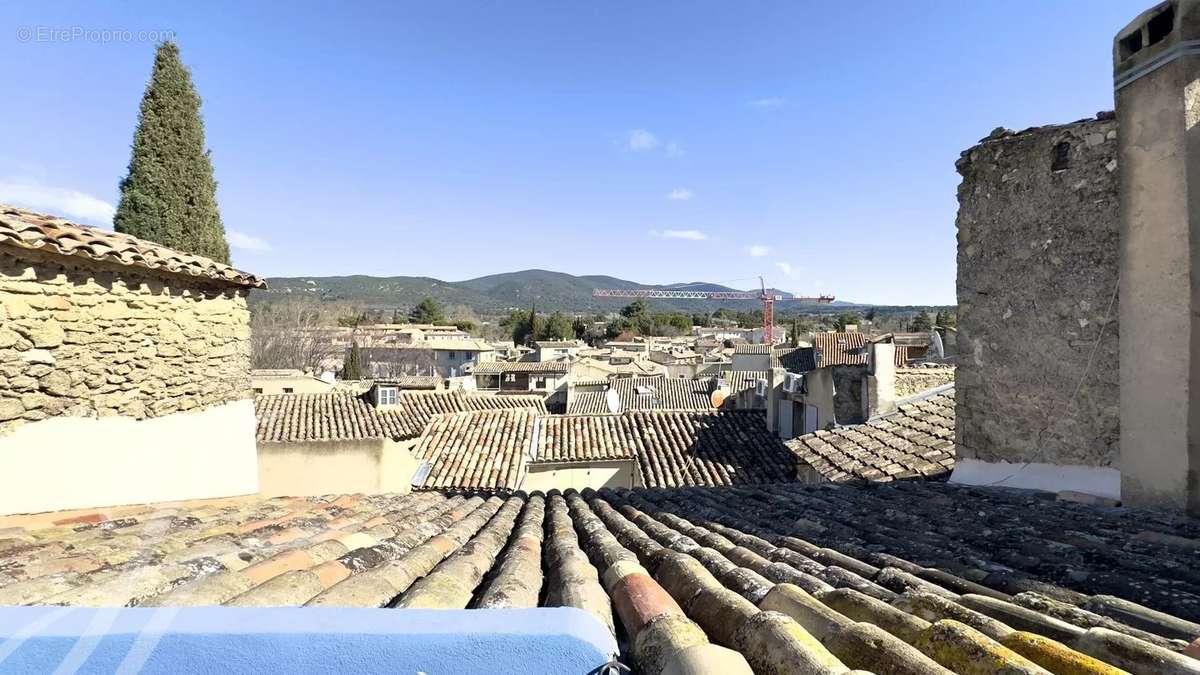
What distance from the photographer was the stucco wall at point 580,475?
1584 cm

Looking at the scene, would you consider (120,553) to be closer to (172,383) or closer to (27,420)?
(27,420)

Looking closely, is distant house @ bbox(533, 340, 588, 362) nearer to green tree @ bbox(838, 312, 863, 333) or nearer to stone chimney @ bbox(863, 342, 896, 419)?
green tree @ bbox(838, 312, 863, 333)

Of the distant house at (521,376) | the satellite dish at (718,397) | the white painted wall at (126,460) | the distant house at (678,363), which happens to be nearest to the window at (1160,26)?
the white painted wall at (126,460)

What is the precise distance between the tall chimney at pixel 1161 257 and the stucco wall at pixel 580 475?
1151 centimetres

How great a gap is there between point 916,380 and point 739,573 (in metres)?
10.7

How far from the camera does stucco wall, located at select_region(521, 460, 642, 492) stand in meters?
15.8

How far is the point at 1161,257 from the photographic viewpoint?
4.86 metres

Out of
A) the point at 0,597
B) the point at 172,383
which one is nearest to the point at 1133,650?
the point at 0,597

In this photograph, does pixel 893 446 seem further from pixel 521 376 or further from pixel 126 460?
pixel 521 376

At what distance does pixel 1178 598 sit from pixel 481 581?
2.90 m

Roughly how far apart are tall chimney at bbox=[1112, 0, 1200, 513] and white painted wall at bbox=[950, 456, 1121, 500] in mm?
321

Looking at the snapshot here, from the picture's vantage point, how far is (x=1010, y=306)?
20.2 feet

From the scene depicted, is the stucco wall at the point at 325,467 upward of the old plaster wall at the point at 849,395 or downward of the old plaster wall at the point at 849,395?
downward

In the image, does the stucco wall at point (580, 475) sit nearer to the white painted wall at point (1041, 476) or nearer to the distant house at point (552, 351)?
the white painted wall at point (1041, 476)
